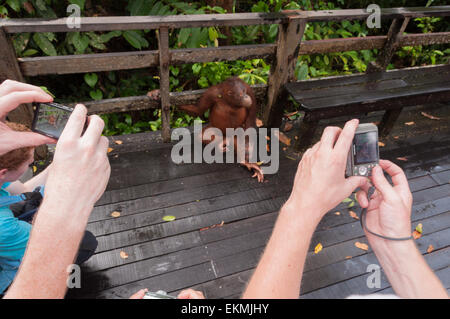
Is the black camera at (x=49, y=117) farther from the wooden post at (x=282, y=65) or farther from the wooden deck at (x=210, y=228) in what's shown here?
the wooden post at (x=282, y=65)

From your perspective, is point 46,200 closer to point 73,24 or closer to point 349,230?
point 73,24

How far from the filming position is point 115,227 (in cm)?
238

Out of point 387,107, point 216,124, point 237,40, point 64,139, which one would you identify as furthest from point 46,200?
point 237,40

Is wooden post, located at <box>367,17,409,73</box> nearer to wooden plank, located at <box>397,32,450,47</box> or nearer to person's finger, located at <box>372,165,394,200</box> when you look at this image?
wooden plank, located at <box>397,32,450,47</box>

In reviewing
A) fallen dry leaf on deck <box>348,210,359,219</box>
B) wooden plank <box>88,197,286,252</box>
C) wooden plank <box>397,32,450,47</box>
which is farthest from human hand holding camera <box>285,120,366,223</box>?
wooden plank <box>397,32,450,47</box>

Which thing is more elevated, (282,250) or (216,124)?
(282,250)

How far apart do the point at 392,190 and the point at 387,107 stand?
7.20 ft

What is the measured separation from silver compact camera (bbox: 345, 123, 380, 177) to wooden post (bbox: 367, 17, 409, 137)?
2.23m

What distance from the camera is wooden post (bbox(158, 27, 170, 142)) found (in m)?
2.52

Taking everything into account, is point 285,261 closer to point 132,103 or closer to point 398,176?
point 398,176

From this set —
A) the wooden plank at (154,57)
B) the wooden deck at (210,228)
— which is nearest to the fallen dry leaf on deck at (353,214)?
the wooden deck at (210,228)

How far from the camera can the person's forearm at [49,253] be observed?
77 centimetres

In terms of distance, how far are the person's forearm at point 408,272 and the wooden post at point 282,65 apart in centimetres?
224

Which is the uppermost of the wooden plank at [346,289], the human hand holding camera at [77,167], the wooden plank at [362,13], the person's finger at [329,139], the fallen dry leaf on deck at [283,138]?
the wooden plank at [362,13]
